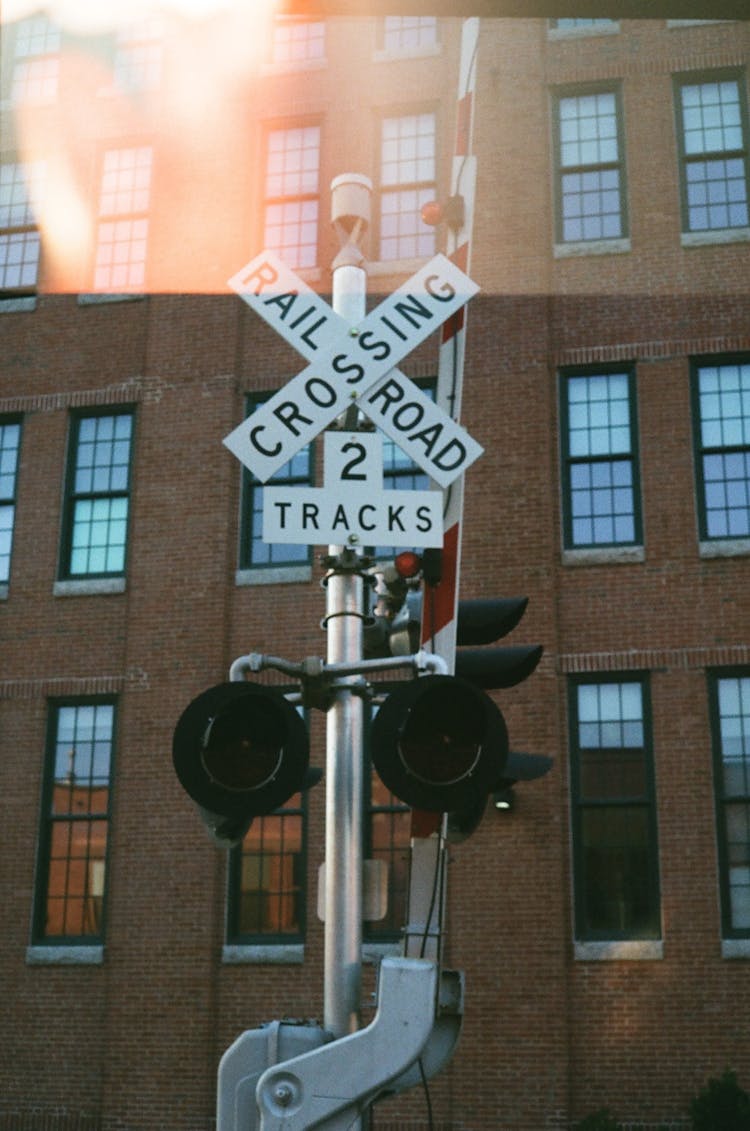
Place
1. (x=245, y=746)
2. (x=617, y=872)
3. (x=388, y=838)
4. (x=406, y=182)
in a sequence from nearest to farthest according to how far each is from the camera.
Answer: (x=245, y=746) → (x=617, y=872) → (x=388, y=838) → (x=406, y=182)

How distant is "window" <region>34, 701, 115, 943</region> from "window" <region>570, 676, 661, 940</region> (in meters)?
5.66

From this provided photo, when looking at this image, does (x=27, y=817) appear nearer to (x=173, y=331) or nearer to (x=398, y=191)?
(x=173, y=331)

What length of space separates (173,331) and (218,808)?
1441 centimetres

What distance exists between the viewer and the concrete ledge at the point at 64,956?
15.9m

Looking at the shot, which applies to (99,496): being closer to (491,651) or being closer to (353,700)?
(491,651)

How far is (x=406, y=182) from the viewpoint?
18.3m

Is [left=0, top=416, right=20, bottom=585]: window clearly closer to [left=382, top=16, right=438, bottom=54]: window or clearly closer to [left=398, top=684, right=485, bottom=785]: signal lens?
[left=382, top=16, right=438, bottom=54]: window

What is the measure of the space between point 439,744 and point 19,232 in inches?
674

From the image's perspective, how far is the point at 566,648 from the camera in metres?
15.6

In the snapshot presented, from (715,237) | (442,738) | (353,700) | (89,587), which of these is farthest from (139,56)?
(442,738)

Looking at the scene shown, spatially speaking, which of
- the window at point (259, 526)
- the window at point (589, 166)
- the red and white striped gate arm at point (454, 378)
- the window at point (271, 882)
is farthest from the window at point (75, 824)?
the red and white striped gate arm at point (454, 378)

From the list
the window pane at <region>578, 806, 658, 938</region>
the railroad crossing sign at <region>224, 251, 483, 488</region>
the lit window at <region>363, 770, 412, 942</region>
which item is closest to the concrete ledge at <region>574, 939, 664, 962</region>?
the window pane at <region>578, 806, 658, 938</region>

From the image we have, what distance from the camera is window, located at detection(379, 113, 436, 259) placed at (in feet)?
59.1

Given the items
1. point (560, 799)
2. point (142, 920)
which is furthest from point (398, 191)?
point (142, 920)
